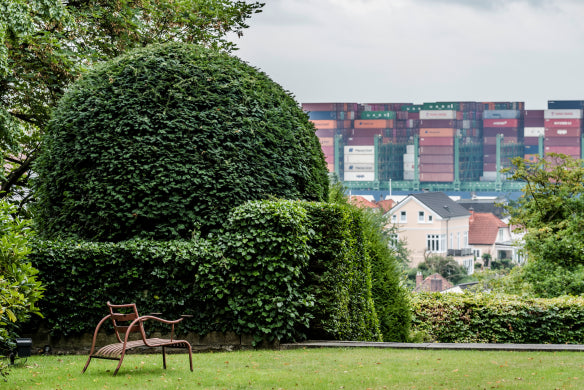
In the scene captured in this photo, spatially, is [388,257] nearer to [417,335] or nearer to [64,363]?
[417,335]

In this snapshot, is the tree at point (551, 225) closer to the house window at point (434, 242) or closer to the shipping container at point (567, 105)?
the house window at point (434, 242)

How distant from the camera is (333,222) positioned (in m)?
9.89

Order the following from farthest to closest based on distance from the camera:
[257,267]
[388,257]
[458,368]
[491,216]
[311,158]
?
[491,216], [388,257], [311,158], [257,267], [458,368]

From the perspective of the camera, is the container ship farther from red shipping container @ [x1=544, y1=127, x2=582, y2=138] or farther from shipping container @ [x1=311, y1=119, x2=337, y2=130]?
shipping container @ [x1=311, y1=119, x2=337, y2=130]

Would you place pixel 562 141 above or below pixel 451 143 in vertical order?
above

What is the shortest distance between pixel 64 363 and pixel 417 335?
7138 mm

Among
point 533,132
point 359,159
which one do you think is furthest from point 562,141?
point 359,159

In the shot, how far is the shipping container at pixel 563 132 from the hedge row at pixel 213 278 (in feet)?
533

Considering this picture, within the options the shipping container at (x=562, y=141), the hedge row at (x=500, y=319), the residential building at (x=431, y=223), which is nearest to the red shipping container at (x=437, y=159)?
the shipping container at (x=562, y=141)

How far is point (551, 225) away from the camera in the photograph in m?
24.3

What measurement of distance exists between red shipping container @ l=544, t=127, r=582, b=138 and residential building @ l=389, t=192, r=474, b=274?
283ft

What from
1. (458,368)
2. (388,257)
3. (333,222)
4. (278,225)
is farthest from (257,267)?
(388,257)

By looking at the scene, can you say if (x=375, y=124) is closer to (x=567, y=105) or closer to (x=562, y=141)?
(x=562, y=141)

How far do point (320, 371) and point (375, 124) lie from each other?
6315 inches
